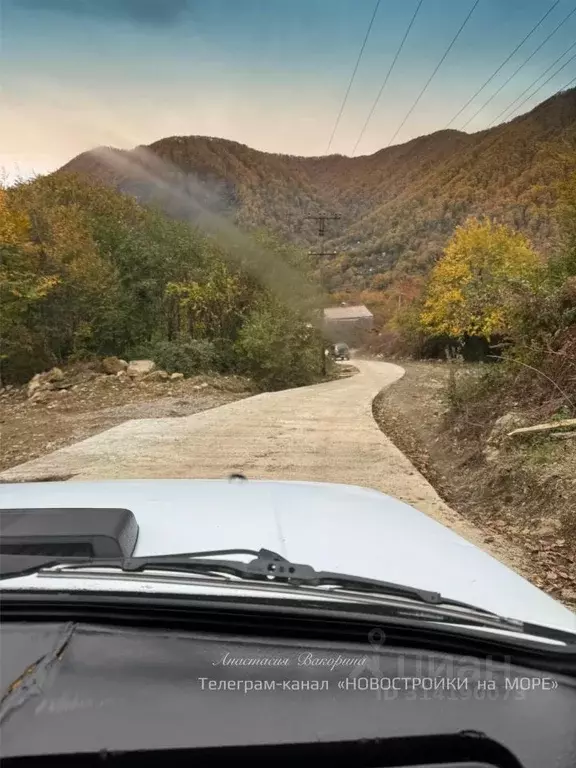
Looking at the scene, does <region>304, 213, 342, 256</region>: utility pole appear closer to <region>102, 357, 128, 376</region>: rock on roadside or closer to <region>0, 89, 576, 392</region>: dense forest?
<region>0, 89, 576, 392</region>: dense forest

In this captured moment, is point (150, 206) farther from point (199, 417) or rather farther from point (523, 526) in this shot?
point (523, 526)

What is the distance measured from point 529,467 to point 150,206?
23.1 meters

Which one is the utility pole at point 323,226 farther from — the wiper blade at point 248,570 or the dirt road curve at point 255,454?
the wiper blade at point 248,570

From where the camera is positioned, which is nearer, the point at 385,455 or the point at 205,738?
the point at 205,738

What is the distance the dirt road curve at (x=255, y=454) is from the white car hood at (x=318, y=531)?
2.89 m

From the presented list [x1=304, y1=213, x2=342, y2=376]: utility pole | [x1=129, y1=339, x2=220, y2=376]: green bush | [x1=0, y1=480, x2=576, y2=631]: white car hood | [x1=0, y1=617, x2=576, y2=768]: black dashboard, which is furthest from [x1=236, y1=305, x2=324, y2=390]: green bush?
[x1=0, y1=617, x2=576, y2=768]: black dashboard

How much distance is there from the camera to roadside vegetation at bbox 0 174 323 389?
2036cm

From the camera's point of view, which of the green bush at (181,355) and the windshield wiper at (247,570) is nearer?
the windshield wiper at (247,570)

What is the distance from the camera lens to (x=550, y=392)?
7.68 metres

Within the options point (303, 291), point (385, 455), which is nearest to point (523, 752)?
point (385, 455)

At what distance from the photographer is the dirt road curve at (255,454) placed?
7.04 m

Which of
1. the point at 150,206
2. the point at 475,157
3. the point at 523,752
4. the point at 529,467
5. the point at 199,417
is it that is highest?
the point at 475,157

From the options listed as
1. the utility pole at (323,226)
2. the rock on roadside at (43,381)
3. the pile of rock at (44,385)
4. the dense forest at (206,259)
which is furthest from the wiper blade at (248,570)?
the utility pole at (323,226)

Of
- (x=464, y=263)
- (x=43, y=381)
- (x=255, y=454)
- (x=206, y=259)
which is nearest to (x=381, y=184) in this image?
(x=464, y=263)
